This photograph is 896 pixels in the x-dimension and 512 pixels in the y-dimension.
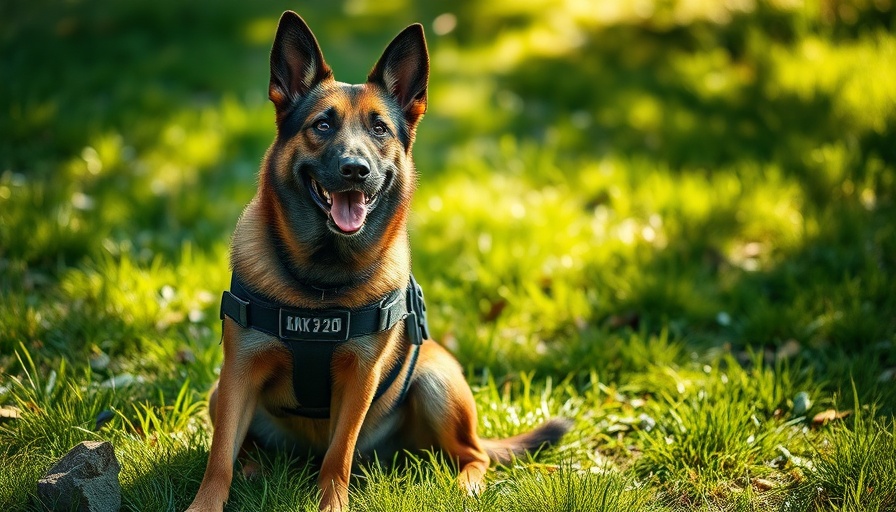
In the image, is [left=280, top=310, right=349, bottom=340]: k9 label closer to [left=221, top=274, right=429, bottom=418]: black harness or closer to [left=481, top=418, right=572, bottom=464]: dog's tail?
[left=221, top=274, right=429, bottom=418]: black harness

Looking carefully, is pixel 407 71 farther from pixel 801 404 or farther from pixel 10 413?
pixel 801 404

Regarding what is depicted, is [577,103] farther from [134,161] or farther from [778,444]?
[778,444]

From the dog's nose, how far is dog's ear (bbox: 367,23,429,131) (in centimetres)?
54

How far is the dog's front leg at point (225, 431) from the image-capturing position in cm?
295

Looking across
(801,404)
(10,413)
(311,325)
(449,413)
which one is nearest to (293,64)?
(311,325)

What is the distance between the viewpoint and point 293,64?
3.27 meters

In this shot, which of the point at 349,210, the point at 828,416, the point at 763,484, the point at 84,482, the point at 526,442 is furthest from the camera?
the point at 828,416

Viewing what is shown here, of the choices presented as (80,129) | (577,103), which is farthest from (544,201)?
(80,129)

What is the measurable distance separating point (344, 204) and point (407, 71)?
68 centimetres

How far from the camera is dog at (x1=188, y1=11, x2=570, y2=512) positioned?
119 inches

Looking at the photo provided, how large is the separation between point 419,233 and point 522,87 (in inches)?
119

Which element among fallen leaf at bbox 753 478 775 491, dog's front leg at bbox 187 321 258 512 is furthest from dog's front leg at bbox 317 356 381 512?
fallen leaf at bbox 753 478 775 491

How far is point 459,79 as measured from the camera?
8344 millimetres

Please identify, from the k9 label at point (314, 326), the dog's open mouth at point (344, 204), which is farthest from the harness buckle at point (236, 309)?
the dog's open mouth at point (344, 204)
